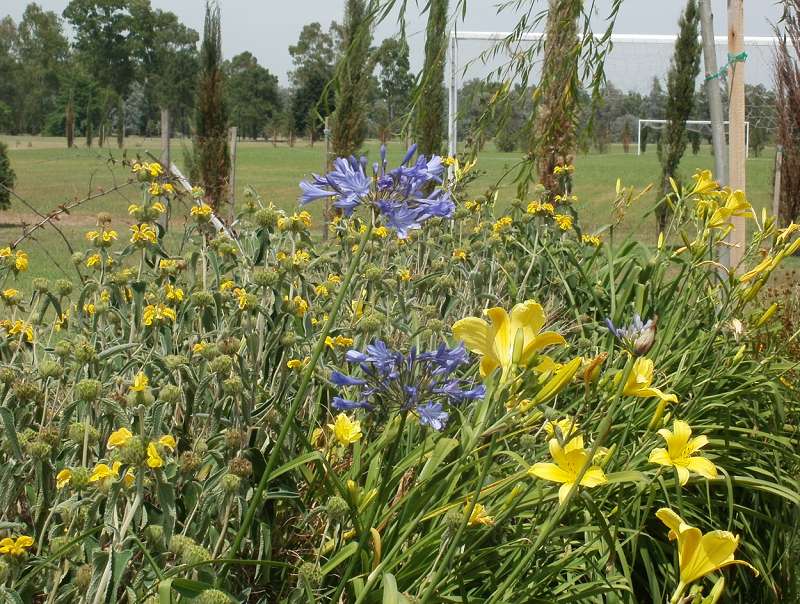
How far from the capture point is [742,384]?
84.8 inches

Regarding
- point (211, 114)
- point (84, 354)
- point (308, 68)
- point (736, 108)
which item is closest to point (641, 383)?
point (84, 354)

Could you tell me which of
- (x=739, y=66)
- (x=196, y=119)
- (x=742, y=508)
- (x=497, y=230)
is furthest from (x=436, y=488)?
(x=196, y=119)

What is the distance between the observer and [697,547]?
91cm

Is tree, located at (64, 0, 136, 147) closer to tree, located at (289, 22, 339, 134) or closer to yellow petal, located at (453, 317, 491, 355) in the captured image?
→ tree, located at (289, 22, 339, 134)

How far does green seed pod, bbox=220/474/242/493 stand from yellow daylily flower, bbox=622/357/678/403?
19.4 inches

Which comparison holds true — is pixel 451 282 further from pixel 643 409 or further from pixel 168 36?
pixel 168 36

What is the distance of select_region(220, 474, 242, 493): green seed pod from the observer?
1.09 m

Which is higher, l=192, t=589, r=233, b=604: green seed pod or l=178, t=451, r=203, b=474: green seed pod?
l=178, t=451, r=203, b=474: green seed pod

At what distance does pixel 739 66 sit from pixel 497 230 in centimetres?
148

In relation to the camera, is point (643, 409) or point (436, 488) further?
point (643, 409)

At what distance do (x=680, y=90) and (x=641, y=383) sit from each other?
1322cm

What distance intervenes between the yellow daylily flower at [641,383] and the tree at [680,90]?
40.4 ft

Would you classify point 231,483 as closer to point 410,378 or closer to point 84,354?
point 410,378

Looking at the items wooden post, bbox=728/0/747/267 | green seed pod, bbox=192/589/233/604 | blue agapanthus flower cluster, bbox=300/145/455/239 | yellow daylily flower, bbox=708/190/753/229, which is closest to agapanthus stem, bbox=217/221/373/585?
blue agapanthus flower cluster, bbox=300/145/455/239
